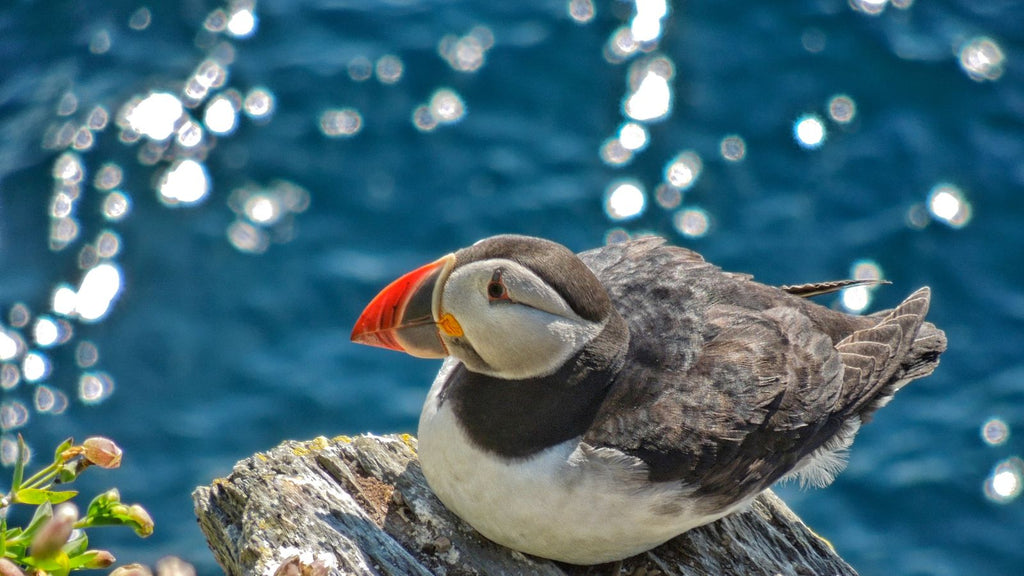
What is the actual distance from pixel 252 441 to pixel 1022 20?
7.19 meters

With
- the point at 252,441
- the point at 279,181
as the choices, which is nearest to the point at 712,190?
the point at 279,181

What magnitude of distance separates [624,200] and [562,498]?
4.80 metres

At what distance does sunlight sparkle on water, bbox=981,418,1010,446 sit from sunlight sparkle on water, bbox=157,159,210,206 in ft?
19.1

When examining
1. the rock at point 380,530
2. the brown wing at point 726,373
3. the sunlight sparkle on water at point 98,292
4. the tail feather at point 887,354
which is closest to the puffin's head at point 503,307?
the brown wing at point 726,373

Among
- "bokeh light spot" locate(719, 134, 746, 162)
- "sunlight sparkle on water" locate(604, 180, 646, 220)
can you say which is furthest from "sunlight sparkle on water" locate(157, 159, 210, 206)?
"bokeh light spot" locate(719, 134, 746, 162)

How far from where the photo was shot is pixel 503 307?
12.2 feet

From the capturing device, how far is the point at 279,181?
827cm

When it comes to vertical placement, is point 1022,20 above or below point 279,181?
above

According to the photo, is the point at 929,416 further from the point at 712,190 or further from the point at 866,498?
the point at 712,190

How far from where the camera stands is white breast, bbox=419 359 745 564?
12.4 feet

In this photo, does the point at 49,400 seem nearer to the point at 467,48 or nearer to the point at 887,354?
the point at 467,48

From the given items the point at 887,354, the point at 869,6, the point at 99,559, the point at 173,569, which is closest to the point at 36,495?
the point at 99,559

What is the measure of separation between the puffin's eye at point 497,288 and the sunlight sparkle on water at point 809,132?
542cm

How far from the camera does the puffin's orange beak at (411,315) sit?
3871 mm
